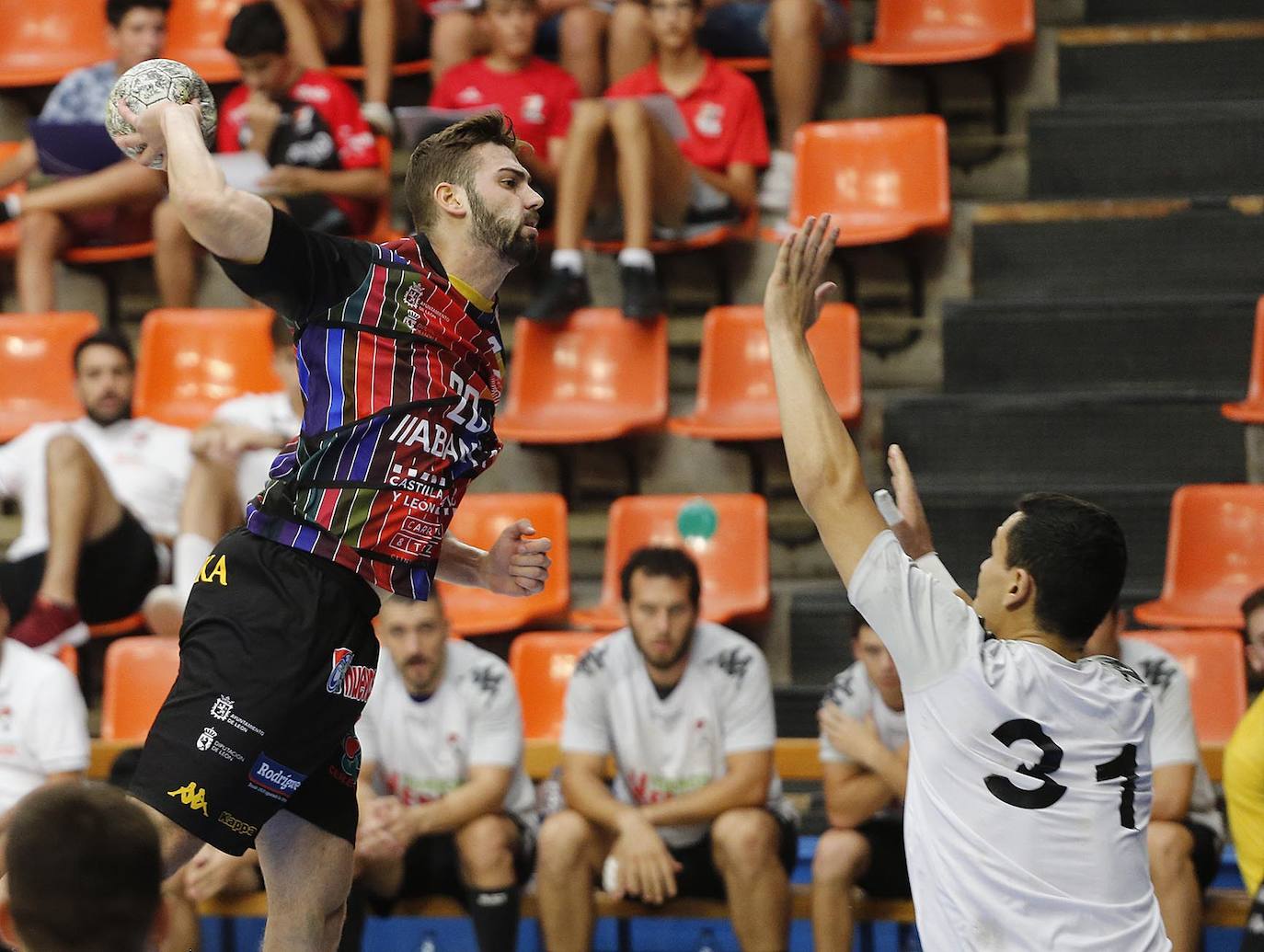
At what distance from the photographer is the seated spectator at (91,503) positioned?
273 inches

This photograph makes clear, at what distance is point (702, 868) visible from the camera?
5.83m

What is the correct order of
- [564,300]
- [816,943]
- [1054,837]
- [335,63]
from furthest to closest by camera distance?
[335,63] < [564,300] < [816,943] < [1054,837]

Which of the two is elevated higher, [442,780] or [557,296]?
[557,296]

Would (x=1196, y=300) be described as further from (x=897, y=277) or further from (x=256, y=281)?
(x=256, y=281)

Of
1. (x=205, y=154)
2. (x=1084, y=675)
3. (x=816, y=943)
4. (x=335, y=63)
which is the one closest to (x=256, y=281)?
(x=205, y=154)

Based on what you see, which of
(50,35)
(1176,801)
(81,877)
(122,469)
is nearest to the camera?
(81,877)

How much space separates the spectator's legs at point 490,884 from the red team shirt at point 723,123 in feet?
11.5

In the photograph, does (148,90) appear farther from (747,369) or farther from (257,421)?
(747,369)

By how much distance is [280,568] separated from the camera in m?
3.58

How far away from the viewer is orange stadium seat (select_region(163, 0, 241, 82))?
9531mm

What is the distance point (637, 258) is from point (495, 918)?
3000mm

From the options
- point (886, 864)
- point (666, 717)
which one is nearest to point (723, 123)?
point (666, 717)

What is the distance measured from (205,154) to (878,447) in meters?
4.68

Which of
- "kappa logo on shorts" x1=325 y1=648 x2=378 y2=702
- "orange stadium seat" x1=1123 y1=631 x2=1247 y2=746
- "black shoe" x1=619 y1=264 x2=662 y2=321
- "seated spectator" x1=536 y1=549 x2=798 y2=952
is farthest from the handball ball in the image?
"black shoe" x1=619 y1=264 x2=662 y2=321
